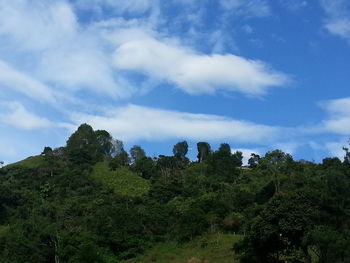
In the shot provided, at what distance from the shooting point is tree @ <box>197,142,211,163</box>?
10419 centimetres

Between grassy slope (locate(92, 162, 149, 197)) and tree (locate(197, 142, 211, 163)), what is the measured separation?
56.9ft

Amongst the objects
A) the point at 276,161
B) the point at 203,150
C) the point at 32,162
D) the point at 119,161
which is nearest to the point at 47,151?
the point at 32,162

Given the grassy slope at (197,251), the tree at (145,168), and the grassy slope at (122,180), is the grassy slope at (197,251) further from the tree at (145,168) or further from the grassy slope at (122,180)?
the tree at (145,168)

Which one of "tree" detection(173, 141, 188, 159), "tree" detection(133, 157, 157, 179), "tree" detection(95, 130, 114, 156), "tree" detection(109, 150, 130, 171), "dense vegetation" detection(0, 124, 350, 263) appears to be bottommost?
"dense vegetation" detection(0, 124, 350, 263)

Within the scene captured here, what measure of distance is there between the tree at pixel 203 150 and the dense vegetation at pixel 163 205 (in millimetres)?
228

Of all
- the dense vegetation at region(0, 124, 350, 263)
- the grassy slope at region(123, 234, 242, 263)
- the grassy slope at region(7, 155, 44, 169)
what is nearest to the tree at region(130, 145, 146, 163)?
the dense vegetation at region(0, 124, 350, 263)

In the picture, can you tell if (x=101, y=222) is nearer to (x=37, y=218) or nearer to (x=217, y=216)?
(x=37, y=218)

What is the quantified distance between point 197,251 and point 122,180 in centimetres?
4015

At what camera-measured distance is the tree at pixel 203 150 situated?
10419 cm

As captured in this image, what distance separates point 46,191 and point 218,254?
42293 millimetres

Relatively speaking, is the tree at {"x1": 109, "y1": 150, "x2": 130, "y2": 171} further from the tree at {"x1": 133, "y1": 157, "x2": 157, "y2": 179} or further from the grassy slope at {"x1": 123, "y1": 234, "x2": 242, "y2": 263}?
the grassy slope at {"x1": 123, "y1": 234, "x2": 242, "y2": 263}

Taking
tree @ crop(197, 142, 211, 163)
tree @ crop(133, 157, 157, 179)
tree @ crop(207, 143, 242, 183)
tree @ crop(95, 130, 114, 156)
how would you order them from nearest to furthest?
tree @ crop(207, 143, 242, 183) < tree @ crop(133, 157, 157, 179) < tree @ crop(197, 142, 211, 163) < tree @ crop(95, 130, 114, 156)

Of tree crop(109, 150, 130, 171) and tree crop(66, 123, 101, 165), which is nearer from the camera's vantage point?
tree crop(109, 150, 130, 171)

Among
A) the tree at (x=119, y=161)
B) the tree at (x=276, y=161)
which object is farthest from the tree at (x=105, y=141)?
the tree at (x=276, y=161)
